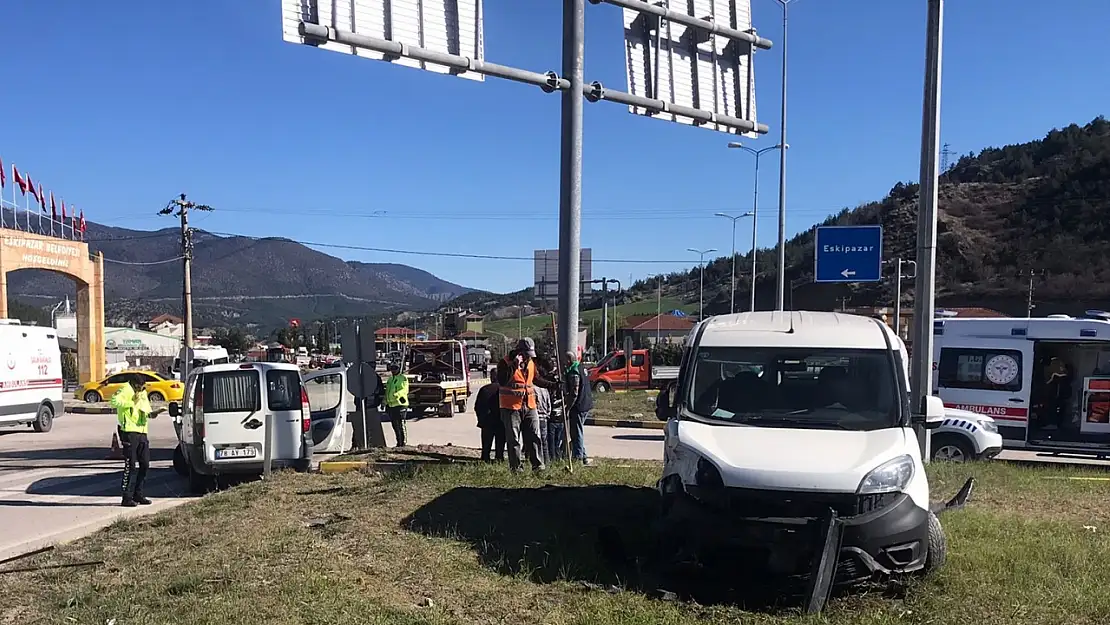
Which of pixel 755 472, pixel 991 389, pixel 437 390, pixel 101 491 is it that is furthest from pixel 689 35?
pixel 437 390

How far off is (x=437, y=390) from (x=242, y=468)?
45.4 feet

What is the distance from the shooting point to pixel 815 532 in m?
5.80

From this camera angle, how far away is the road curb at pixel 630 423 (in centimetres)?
2450

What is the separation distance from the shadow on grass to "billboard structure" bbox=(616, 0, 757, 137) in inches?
238

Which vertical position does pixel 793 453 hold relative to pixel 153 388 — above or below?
above

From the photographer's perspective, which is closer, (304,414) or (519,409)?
(519,409)

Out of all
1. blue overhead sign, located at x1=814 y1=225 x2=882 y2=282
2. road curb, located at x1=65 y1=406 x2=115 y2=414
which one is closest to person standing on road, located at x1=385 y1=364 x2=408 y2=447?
blue overhead sign, located at x1=814 y1=225 x2=882 y2=282

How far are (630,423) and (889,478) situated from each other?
19039 mm

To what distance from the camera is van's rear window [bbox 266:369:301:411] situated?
12.9 meters

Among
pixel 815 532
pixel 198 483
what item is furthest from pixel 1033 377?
pixel 198 483

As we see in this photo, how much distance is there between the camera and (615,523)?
839cm

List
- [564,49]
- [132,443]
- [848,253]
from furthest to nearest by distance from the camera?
[848,253] → [564,49] → [132,443]

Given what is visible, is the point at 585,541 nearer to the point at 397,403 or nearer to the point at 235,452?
the point at 235,452

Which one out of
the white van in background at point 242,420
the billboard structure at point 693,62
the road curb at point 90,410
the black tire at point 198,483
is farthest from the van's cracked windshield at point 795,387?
the road curb at point 90,410
